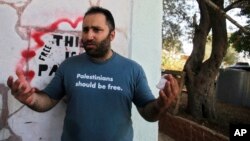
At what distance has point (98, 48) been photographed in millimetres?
2752

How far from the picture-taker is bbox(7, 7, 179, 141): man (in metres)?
2.71

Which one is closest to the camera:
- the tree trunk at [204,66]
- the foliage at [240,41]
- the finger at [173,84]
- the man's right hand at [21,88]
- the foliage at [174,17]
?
the finger at [173,84]

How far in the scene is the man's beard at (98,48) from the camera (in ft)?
8.98

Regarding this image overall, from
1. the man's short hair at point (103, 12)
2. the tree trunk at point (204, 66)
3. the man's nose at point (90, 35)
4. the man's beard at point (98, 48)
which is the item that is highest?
the man's short hair at point (103, 12)

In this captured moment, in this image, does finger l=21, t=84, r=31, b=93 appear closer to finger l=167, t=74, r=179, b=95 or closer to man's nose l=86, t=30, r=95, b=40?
man's nose l=86, t=30, r=95, b=40

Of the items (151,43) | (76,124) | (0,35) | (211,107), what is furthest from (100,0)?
(211,107)

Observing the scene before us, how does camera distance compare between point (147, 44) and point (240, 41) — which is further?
point (240, 41)

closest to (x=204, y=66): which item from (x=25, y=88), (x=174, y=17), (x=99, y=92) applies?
(x=174, y=17)

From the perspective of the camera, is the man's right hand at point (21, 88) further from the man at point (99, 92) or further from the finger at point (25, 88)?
the man at point (99, 92)

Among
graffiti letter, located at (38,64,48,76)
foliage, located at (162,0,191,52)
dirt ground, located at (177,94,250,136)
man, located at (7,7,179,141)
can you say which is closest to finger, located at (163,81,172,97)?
man, located at (7,7,179,141)

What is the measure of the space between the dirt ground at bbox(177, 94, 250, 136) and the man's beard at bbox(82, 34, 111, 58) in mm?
6466

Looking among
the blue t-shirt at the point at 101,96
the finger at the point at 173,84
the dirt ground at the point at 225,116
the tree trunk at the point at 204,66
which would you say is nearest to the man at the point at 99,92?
the blue t-shirt at the point at 101,96

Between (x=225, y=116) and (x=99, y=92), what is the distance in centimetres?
895

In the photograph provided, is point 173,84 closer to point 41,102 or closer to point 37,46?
point 41,102
